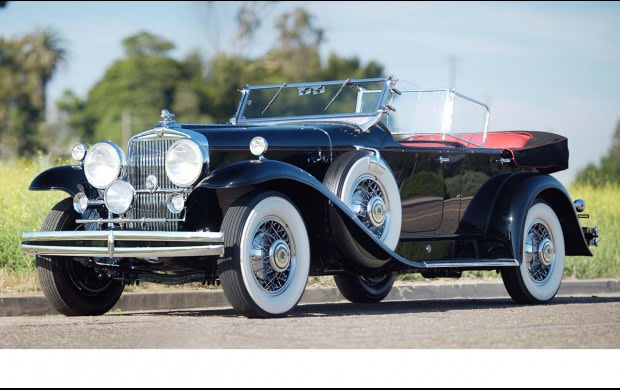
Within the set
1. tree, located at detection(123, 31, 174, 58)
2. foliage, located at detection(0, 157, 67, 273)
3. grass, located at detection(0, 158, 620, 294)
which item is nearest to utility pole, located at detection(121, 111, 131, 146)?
tree, located at detection(123, 31, 174, 58)

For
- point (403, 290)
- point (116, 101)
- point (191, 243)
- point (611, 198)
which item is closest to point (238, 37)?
point (116, 101)

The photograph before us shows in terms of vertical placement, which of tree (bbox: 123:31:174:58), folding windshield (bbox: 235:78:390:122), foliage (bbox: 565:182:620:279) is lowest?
foliage (bbox: 565:182:620:279)

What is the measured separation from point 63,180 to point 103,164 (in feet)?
1.53

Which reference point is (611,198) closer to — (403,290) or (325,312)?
(403,290)

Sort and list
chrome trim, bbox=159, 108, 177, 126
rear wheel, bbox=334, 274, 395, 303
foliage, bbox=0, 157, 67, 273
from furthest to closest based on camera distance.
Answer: foliage, bbox=0, 157, 67, 273 → rear wheel, bbox=334, 274, 395, 303 → chrome trim, bbox=159, 108, 177, 126

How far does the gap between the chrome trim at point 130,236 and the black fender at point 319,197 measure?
1.15ft

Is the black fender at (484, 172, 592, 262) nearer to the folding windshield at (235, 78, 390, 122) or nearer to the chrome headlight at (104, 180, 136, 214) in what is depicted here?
the folding windshield at (235, 78, 390, 122)

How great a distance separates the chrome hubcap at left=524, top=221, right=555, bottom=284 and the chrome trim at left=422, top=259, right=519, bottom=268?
430 mm

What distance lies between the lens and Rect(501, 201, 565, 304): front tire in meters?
9.53

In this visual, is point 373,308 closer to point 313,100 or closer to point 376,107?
point 376,107

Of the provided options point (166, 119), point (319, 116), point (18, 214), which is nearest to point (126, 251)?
point (166, 119)

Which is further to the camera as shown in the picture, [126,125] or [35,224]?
[126,125]

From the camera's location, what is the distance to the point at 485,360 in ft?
17.7

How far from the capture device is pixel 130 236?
723cm
